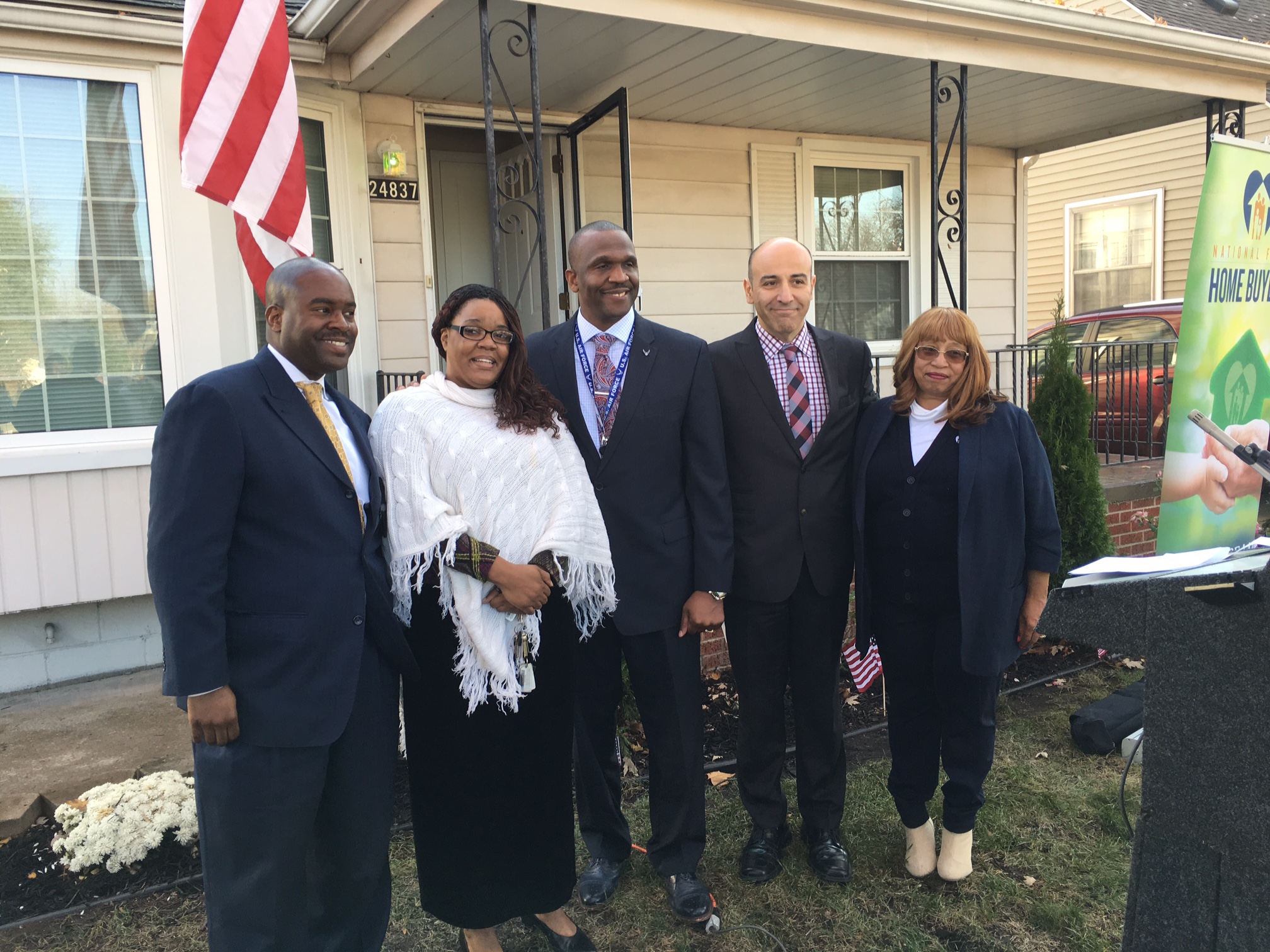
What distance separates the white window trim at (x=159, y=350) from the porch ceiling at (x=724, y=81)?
1.15 metres

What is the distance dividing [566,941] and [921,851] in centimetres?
126

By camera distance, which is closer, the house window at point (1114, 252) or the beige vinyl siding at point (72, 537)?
the beige vinyl siding at point (72, 537)

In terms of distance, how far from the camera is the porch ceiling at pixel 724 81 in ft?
16.0

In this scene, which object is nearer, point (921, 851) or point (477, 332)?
point (477, 332)

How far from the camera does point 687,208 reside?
6.90 metres

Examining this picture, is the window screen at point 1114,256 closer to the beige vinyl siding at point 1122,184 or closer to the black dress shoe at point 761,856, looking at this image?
the beige vinyl siding at point 1122,184

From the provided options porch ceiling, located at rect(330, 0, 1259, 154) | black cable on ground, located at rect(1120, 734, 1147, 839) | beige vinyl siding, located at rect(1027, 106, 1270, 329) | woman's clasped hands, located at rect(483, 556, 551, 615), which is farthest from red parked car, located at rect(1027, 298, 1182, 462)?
woman's clasped hands, located at rect(483, 556, 551, 615)

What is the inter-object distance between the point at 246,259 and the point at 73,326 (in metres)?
1.40

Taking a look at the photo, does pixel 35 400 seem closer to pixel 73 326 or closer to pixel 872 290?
pixel 73 326

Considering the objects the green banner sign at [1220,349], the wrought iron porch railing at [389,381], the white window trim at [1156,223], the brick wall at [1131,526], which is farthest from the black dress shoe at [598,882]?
the white window trim at [1156,223]

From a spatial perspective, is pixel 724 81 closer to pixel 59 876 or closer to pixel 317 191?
pixel 317 191

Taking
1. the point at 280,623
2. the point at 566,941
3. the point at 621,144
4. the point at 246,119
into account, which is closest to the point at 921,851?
the point at 566,941

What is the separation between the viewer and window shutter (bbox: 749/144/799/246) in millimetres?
7129

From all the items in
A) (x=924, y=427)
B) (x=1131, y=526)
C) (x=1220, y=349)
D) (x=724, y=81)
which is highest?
(x=724, y=81)
